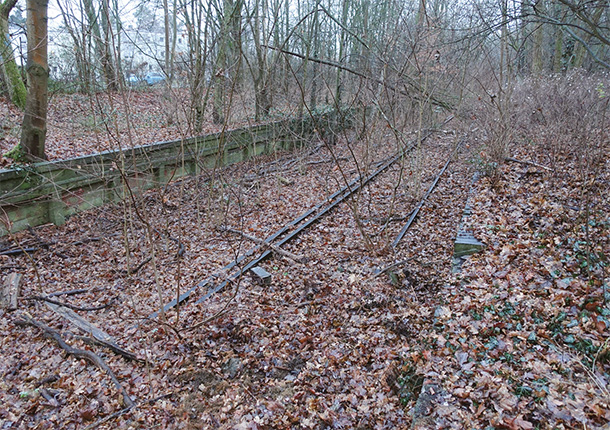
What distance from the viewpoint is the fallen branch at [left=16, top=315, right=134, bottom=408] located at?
4438 mm

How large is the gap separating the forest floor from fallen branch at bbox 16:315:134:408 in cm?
5

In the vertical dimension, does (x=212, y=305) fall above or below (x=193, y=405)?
above

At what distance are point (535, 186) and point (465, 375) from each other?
615 cm

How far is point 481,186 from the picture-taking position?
963 centimetres

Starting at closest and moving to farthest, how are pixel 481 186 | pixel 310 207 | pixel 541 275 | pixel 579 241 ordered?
pixel 541 275 < pixel 579 241 < pixel 481 186 < pixel 310 207

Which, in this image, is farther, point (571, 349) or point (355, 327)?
point (355, 327)

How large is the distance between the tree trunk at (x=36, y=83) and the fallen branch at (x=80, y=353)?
5.11 m

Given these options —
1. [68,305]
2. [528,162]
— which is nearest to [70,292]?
[68,305]

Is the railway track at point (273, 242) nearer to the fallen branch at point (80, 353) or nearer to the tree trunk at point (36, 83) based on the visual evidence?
the fallen branch at point (80, 353)

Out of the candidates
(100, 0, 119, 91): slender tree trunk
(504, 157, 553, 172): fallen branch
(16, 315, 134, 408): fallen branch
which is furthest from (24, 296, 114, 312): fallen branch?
Result: (504, 157, 553, 172): fallen branch

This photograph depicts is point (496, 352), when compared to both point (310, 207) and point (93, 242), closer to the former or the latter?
point (310, 207)

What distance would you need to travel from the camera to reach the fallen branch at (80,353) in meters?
4.44

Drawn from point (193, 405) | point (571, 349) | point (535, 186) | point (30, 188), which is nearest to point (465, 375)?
point (571, 349)

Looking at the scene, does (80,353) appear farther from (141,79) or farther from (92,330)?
(141,79)
